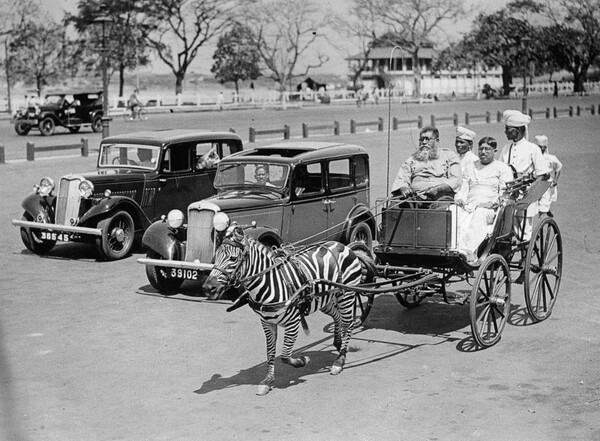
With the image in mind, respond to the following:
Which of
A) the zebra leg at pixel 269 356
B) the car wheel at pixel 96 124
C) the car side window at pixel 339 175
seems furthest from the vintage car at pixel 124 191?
the car wheel at pixel 96 124

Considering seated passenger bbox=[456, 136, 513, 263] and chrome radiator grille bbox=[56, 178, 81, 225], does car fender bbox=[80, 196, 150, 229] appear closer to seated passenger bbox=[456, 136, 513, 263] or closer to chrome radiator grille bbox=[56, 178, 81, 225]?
chrome radiator grille bbox=[56, 178, 81, 225]

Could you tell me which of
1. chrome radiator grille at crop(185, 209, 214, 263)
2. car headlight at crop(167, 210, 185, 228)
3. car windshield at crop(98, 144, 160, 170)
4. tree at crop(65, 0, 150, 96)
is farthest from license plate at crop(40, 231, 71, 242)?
tree at crop(65, 0, 150, 96)

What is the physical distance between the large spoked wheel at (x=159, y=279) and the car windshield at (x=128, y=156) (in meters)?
3.24

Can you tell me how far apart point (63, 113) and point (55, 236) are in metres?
27.7

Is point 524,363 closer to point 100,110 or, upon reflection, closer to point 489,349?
point 489,349

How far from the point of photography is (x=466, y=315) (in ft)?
33.8

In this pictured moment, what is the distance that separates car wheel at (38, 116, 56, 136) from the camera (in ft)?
128

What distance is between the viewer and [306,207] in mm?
12352

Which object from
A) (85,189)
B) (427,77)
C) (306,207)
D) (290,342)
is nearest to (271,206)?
(306,207)

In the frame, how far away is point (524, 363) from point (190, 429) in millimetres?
3267

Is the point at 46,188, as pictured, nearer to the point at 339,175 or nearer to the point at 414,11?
the point at 339,175

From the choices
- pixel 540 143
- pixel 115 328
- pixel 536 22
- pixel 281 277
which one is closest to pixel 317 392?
pixel 281 277

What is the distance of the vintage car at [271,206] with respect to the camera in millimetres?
11195

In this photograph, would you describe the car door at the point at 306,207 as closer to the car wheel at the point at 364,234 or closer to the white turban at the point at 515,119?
the car wheel at the point at 364,234
